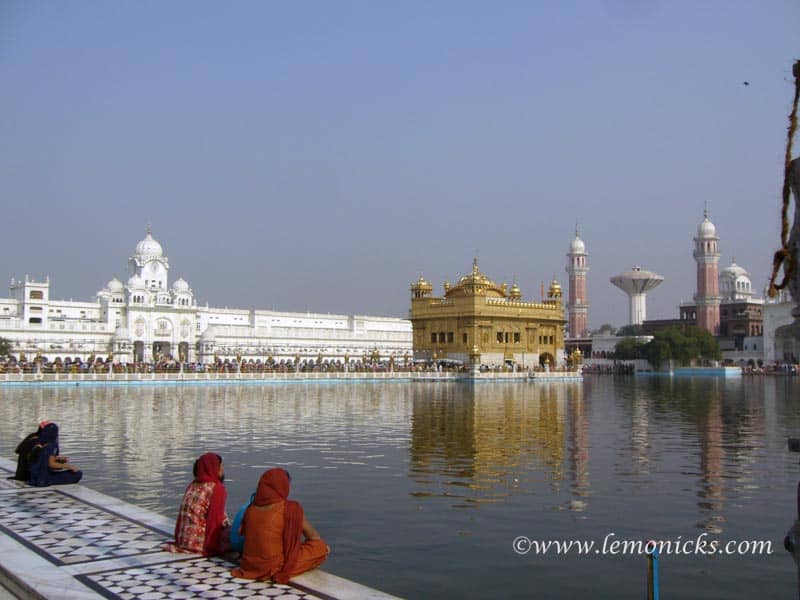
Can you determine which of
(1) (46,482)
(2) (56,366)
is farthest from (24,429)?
(2) (56,366)

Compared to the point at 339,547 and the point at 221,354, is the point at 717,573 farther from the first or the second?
the point at 221,354

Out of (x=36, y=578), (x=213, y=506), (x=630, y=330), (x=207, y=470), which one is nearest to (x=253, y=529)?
(x=213, y=506)

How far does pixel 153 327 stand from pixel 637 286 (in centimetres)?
7403

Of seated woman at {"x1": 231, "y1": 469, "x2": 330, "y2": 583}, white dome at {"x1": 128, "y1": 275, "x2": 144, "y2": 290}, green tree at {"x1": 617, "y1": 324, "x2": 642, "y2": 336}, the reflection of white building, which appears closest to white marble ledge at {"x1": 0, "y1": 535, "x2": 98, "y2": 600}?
seated woman at {"x1": 231, "y1": 469, "x2": 330, "y2": 583}

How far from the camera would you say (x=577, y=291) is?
394ft

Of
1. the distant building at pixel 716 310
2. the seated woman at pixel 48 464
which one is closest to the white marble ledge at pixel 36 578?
the seated woman at pixel 48 464

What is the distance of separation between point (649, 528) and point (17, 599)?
588 centimetres

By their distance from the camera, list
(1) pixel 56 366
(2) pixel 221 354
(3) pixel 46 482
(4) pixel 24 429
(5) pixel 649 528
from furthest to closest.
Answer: (2) pixel 221 354 < (1) pixel 56 366 < (4) pixel 24 429 < (3) pixel 46 482 < (5) pixel 649 528

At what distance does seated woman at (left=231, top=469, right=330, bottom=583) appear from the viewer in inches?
235

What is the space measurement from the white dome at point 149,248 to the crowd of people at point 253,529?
73.8 meters

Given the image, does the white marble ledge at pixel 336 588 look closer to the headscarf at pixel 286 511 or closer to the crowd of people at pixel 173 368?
the headscarf at pixel 286 511

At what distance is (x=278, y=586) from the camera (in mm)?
5828

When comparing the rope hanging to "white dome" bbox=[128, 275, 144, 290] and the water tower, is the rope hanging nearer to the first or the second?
"white dome" bbox=[128, 275, 144, 290]

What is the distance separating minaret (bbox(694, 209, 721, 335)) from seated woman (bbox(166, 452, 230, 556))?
328ft
